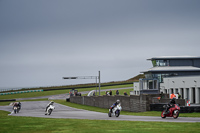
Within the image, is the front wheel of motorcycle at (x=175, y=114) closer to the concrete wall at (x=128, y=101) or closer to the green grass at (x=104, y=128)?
the green grass at (x=104, y=128)

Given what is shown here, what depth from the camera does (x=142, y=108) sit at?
39625 mm

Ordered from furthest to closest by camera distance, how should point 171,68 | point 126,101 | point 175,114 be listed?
point 171,68, point 126,101, point 175,114

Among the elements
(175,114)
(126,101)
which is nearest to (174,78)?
(126,101)

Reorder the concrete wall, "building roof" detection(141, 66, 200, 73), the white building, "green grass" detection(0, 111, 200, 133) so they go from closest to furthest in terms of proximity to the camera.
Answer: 1. "green grass" detection(0, 111, 200, 133)
2. the concrete wall
3. the white building
4. "building roof" detection(141, 66, 200, 73)

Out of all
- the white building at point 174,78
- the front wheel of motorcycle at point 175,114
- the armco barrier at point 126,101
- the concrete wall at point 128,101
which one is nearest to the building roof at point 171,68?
the white building at point 174,78

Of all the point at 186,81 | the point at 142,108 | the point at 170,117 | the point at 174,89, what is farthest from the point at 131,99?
the point at 174,89

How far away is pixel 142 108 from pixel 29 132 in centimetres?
2300

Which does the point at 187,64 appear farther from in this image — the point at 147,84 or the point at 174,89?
the point at 147,84

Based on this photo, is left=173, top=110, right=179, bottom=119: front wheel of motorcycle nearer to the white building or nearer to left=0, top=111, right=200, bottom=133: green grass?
left=0, top=111, right=200, bottom=133: green grass

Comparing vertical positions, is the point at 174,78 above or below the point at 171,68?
below

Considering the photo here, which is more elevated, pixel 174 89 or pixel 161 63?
pixel 161 63

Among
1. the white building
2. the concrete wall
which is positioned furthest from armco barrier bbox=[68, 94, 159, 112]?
the white building

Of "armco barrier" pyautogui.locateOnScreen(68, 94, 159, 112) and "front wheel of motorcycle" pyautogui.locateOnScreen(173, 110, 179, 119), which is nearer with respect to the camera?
"front wheel of motorcycle" pyautogui.locateOnScreen(173, 110, 179, 119)

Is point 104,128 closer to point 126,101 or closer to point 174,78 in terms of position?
point 126,101
